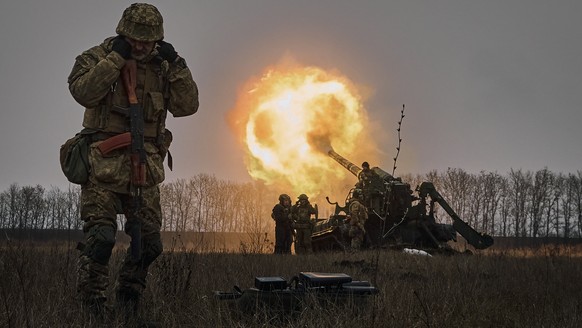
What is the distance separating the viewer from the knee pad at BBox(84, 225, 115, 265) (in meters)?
3.76

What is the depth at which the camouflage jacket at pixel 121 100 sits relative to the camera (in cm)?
384

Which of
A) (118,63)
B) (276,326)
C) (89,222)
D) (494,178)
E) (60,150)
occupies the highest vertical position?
(494,178)

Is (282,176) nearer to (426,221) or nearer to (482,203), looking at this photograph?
(426,221)

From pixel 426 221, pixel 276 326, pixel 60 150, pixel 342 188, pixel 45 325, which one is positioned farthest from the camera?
pixel 342 188

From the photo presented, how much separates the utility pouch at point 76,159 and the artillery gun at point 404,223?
12.4 meters

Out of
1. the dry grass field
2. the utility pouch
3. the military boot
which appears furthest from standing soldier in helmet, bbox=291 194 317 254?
the military boot

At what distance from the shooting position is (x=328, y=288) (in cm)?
370

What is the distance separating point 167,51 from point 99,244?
1595 mm

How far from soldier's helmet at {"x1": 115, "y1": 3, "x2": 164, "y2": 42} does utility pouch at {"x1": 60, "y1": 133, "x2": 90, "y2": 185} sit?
879 millimetres

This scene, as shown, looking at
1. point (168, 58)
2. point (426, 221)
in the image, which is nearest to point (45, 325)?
point (168, 58)

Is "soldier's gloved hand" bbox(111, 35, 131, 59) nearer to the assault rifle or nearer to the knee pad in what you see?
the assault rifle

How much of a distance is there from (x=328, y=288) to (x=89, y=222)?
72.8 inches

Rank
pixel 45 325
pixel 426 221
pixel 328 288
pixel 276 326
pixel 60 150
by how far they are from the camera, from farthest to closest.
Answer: pixel 426 221
pixel 60 150
pixel 328 288
pixel 276 326
pixel 45 325

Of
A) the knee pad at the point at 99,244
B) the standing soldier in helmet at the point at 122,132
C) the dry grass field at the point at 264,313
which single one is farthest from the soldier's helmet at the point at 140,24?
the dry grass field at the point at 264,313
